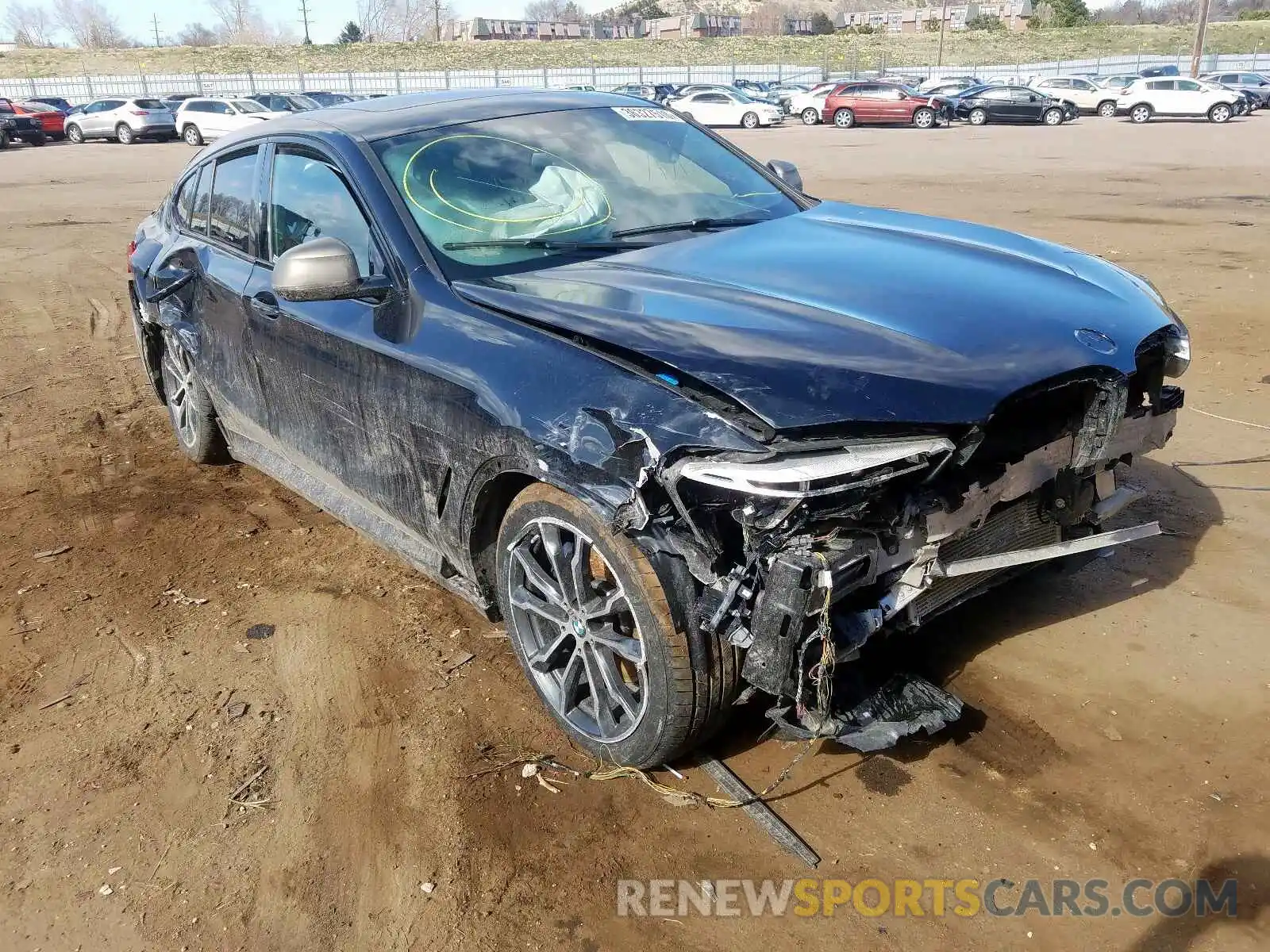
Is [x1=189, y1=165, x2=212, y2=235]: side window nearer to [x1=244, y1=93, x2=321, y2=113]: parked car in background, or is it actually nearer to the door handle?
the door handle

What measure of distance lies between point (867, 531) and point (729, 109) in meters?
35.6

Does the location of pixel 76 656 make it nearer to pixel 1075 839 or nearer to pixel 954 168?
pixel 1075 839

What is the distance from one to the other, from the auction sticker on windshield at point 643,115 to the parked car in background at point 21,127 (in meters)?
34.2

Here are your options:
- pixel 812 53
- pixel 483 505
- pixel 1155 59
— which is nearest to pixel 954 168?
pixel 483 505

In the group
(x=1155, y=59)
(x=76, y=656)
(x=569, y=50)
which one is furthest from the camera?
(x=569, y=50)

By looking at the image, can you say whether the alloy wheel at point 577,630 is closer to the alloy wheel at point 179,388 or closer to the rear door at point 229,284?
the rear door at point 229,284

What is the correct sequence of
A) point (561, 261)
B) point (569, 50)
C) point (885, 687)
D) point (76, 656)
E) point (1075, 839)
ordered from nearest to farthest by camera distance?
point (1075, 839) < point (885, 687) < point (561, 261) < point (76, 656) < point (569, 50)

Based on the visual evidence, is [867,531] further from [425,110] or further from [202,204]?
[202,204]

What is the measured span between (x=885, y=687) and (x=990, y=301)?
116cm

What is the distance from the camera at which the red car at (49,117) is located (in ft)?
111

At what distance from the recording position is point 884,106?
3447cm

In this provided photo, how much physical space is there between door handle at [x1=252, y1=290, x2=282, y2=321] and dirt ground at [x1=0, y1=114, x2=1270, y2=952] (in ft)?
3.82

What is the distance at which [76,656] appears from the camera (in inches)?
150

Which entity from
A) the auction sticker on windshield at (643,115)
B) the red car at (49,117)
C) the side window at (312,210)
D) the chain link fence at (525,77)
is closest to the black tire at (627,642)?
the side window at (312,210)
